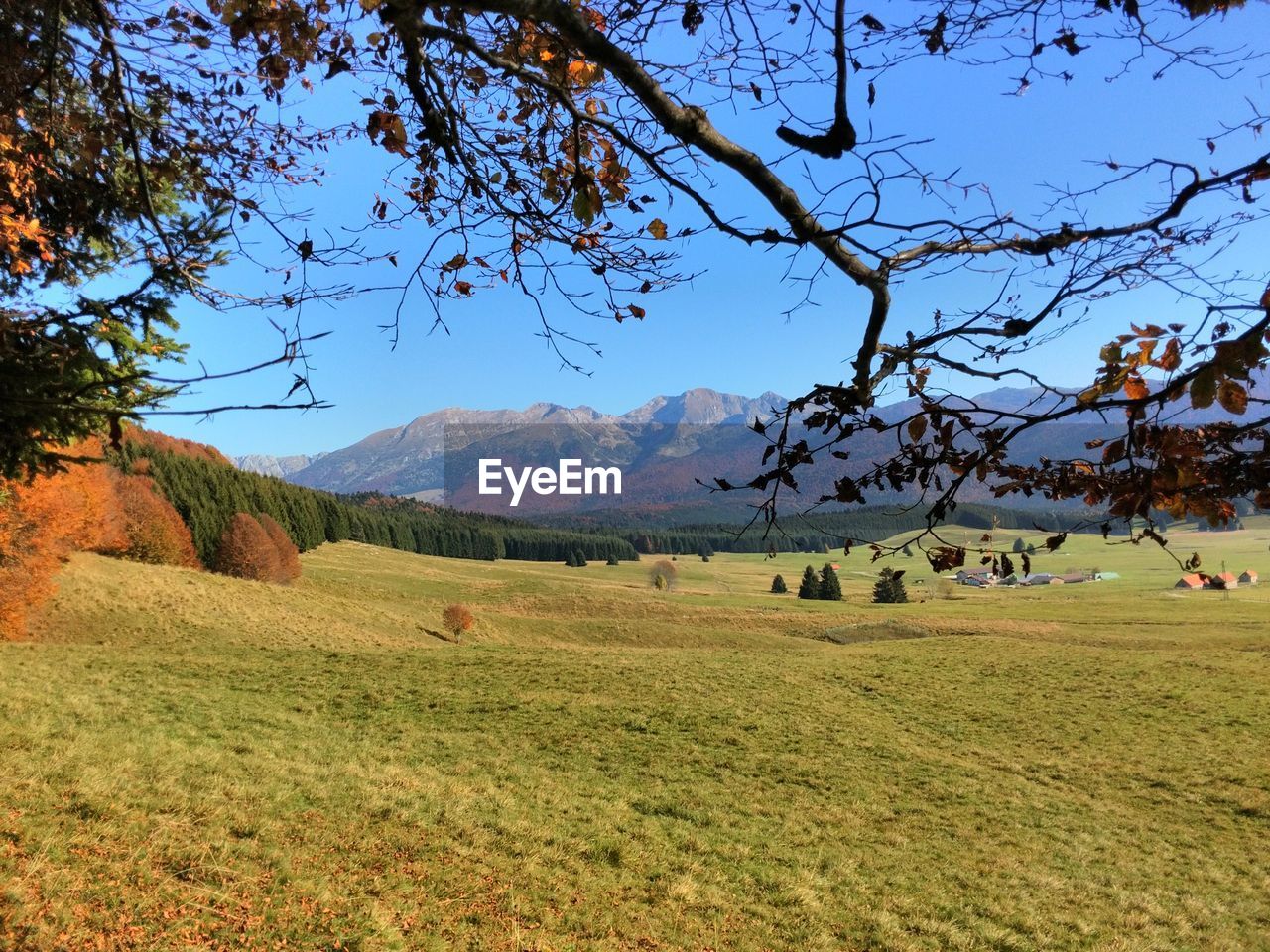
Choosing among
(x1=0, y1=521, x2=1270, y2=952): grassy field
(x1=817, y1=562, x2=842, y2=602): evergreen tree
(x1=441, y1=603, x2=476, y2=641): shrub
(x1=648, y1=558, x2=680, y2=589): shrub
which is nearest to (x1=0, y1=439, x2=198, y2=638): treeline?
(x1=0, y1=521, x2=1270, y2=952): grassy field

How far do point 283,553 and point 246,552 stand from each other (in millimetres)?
4773

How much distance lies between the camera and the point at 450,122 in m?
3.51

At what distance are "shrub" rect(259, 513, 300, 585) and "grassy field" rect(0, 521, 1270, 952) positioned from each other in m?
27.1

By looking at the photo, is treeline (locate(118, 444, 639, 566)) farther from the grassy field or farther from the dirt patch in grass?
the dirt patch in grass

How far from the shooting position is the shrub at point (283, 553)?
176 ft

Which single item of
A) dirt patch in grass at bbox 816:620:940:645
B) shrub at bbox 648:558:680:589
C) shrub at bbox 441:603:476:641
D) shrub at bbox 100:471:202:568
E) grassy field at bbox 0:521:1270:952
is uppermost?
shrub at bbox 100:471:202:568

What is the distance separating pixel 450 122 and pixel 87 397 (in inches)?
133

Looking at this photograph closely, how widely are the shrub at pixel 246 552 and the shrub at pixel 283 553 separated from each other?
0.69 m

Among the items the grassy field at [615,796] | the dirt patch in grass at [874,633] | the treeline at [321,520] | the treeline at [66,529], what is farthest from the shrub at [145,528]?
the dirt patch in grass at [874,633]

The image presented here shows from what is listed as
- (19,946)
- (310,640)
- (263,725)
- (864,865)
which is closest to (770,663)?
(864,865)

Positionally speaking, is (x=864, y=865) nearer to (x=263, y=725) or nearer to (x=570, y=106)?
(x=570, y=106)

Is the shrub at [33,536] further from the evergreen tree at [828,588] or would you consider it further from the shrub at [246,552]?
the evergreen tree at [828,588]

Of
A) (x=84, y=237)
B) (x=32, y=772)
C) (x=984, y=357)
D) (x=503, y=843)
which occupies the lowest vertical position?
(x=503, y=843)

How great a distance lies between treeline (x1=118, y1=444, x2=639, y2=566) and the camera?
5425 centimetres
